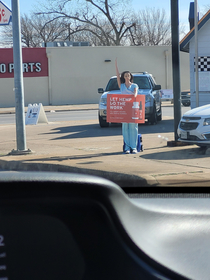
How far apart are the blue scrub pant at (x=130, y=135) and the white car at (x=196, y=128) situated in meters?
0.94

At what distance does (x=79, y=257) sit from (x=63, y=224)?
90 mm

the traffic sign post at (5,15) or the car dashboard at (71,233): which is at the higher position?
the traffic sign post at (5,15)

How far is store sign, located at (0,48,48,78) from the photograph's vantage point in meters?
32.9

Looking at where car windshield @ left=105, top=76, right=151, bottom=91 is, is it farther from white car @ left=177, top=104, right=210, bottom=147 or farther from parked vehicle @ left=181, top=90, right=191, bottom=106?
parked vehicle @ left=181, top=90, right=191, bottom=106

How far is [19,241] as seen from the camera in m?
0.95

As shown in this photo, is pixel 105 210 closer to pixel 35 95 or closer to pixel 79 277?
pixel 79 277

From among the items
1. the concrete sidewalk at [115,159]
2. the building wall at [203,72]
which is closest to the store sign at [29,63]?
the building wall at [203,72]

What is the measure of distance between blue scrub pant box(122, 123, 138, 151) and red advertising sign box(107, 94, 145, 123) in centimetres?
14

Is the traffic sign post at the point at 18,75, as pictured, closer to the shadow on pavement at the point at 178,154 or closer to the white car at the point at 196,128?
the shadow on pavement at the point at 178,154

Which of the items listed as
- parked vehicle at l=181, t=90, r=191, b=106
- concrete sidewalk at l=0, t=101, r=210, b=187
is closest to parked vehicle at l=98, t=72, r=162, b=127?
concrete sidewalk at l=0, t=101, r=210, b=187

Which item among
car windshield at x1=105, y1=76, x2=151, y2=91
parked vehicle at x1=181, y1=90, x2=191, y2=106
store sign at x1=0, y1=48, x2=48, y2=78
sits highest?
store sign at x1=0, y1=48, x2=48, y2=78

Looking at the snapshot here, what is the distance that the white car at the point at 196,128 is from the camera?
779 cm

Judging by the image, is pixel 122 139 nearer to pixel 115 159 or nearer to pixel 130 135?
pixel 130 135

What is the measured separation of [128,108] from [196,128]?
1372mm
